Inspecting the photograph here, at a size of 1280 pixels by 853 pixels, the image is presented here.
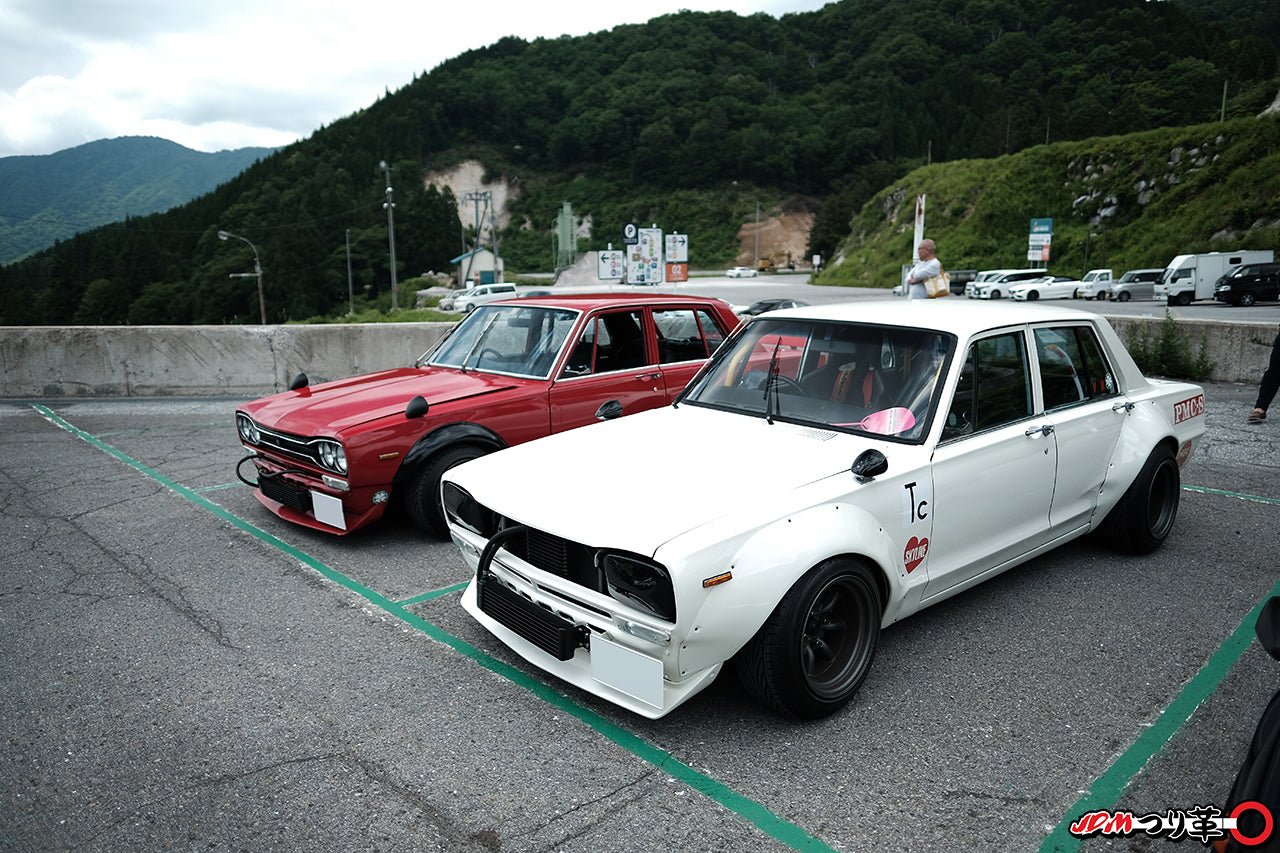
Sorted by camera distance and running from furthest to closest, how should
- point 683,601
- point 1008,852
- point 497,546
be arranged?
point 497,546, point 683,601, point 1008,852

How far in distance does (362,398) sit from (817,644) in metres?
3.55

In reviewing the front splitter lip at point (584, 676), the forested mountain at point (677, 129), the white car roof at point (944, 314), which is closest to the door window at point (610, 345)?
the white car roof at point (944, 314)

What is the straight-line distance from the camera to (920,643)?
389 centimetres

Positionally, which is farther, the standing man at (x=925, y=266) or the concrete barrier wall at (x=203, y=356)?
the concrete barrier wall at (x=203, y=356)

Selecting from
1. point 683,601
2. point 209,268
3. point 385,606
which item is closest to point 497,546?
point 683,601

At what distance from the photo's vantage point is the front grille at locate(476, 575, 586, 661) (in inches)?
124

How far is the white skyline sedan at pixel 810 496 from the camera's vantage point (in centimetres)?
295

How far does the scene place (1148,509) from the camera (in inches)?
190

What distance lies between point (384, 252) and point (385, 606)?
348 feet

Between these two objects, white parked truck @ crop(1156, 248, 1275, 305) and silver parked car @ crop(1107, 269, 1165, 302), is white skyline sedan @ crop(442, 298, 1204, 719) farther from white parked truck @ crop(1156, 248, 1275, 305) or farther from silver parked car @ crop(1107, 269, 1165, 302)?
silver parked car @ crop(1107, 269, 1165, 302)

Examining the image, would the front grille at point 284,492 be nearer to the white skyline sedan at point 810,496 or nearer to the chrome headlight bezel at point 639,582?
the white skyline sedan at point 810,496

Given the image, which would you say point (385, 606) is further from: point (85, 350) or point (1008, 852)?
point (85, 350)

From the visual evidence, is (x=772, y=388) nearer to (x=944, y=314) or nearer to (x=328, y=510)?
(x=944, y=314)

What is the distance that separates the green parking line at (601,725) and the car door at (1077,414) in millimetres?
2476
